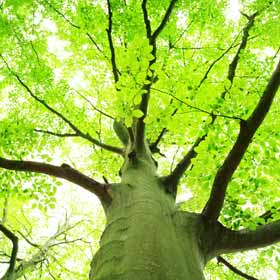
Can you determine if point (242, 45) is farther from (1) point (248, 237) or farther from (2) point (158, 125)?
(1) point (248, 237)

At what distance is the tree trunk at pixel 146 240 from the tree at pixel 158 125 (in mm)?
11

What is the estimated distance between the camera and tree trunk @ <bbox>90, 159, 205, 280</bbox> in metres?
2.15

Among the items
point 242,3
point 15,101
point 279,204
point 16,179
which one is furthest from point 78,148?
point 279,204

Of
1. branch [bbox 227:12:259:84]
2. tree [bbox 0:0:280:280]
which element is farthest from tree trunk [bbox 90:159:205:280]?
branch [bbox 227:12:259:84]

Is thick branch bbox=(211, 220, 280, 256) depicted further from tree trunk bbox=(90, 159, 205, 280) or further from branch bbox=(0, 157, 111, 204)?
branch bbox=(0, 157, 111, 204)

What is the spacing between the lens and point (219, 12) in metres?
6.73

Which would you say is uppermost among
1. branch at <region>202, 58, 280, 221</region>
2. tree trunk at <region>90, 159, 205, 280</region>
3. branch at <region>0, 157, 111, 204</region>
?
branch at <region>0, 157, 111, 204</region>

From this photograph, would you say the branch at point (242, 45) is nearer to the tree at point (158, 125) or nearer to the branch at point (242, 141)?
the tree at point (158, 125)

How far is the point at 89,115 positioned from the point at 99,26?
1.93 m

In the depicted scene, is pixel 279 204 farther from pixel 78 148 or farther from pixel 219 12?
pixel 78 148

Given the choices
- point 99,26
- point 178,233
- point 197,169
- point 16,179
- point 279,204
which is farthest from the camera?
point 99,26

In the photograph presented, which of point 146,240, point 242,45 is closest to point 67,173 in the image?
point 146,240

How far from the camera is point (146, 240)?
2.39m

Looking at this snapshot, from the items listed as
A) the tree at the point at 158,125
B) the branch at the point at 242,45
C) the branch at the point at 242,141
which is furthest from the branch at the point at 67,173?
the branch at the point at 242,45
